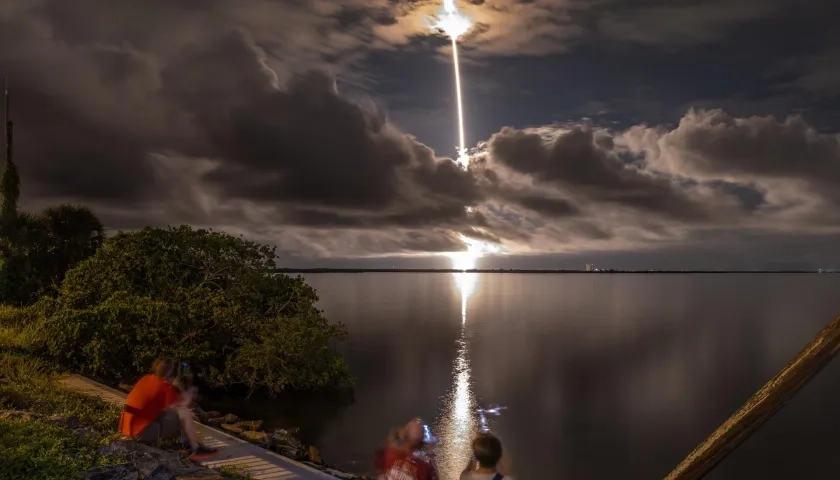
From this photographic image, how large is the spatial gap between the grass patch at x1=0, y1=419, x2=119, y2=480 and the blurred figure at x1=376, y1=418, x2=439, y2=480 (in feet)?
15.5

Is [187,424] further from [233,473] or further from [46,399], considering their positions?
[46,399]

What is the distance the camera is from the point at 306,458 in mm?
18172

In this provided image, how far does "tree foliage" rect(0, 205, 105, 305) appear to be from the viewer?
36094mm

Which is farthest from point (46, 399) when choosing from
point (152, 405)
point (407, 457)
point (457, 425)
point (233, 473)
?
point (457, 425)

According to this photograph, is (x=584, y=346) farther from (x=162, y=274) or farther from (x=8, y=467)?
(x=8, y=467)

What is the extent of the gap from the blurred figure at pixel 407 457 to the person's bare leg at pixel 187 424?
4366 mm

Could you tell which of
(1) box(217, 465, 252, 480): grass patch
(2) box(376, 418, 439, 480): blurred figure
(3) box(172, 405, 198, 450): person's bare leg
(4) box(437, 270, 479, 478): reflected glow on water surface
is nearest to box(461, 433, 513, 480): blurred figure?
(2) box(376, 418, 439, 480): blurred figure

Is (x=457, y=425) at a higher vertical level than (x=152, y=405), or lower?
lower

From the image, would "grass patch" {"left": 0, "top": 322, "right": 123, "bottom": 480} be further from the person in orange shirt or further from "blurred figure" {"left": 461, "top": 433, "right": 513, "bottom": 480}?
"blurred figure" {"left": 461, "top": 433, "right": 513, "bottom": 480}

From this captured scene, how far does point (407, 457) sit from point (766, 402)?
4.60 metres

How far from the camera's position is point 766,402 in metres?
3.71

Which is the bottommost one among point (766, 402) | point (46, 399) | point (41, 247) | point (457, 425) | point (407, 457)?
point (457, 425)

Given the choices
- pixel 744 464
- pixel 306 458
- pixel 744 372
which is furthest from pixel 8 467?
pixel 744 372

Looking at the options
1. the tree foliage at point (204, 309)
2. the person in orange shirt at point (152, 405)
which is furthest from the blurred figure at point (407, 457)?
the tree foliage at point (204, 309)
